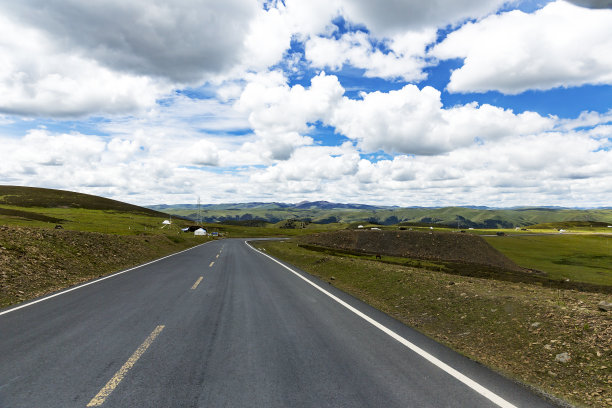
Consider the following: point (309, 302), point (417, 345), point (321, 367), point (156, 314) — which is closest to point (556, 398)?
point (417, 345)

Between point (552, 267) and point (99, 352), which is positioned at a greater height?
point (99, 352)

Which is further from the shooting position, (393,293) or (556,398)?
(393,293)

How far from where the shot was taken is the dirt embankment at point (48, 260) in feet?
40.8

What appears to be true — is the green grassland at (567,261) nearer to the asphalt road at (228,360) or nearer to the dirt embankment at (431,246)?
the dirt embankment at (431,246)

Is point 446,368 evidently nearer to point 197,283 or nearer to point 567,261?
point 197,283

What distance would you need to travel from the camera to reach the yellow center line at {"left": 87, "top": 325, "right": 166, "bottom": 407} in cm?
410

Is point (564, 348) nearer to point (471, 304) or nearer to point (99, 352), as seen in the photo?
point (471, 304)

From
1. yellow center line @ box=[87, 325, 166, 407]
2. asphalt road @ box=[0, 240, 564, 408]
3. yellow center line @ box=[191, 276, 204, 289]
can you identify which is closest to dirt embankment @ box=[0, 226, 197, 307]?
asphalt road @ box=[0, 240, 564, 408]

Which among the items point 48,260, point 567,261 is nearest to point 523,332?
point 48,260

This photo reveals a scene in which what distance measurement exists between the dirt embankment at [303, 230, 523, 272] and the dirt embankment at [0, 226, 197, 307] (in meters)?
34.7

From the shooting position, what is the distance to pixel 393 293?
39.3 feet

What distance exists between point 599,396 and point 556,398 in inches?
24.7

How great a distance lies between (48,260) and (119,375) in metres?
16.0

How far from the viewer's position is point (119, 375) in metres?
4.80
